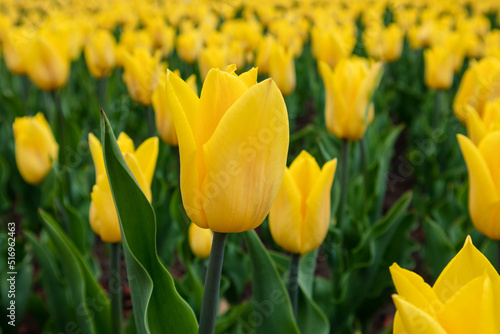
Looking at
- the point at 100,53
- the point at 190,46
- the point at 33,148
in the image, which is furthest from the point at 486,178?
the point at 190,46

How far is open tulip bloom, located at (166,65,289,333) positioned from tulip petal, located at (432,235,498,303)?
22 centimetres

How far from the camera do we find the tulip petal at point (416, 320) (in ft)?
1.56

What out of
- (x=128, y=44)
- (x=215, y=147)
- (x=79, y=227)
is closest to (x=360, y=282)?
(x=79, y=227)

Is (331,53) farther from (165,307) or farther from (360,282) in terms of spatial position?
(165,307)

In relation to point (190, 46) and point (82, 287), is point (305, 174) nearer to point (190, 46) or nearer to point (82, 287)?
point (82, 287)

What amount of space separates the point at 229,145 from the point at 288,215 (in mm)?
456

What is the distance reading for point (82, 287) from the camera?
1137mm

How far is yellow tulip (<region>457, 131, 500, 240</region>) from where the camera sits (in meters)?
1.00

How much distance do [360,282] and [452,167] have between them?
4.72 feet

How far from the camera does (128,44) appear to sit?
328 cm

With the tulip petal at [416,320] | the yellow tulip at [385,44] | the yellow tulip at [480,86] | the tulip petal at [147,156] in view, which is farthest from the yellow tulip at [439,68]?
the tulip petal at [416,320]

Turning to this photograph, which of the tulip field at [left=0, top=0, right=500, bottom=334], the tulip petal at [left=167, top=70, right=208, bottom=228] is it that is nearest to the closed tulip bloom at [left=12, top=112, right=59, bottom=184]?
the tulip field at [left=0, top=0, right=500, bottom=334]

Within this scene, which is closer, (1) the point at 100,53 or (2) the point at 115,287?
(2) the point at 115,287

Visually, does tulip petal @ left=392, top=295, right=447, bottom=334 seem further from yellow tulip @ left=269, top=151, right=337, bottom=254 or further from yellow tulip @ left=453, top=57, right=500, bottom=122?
yellow tulip @ left=453, top=57, right=500, bottom=122
